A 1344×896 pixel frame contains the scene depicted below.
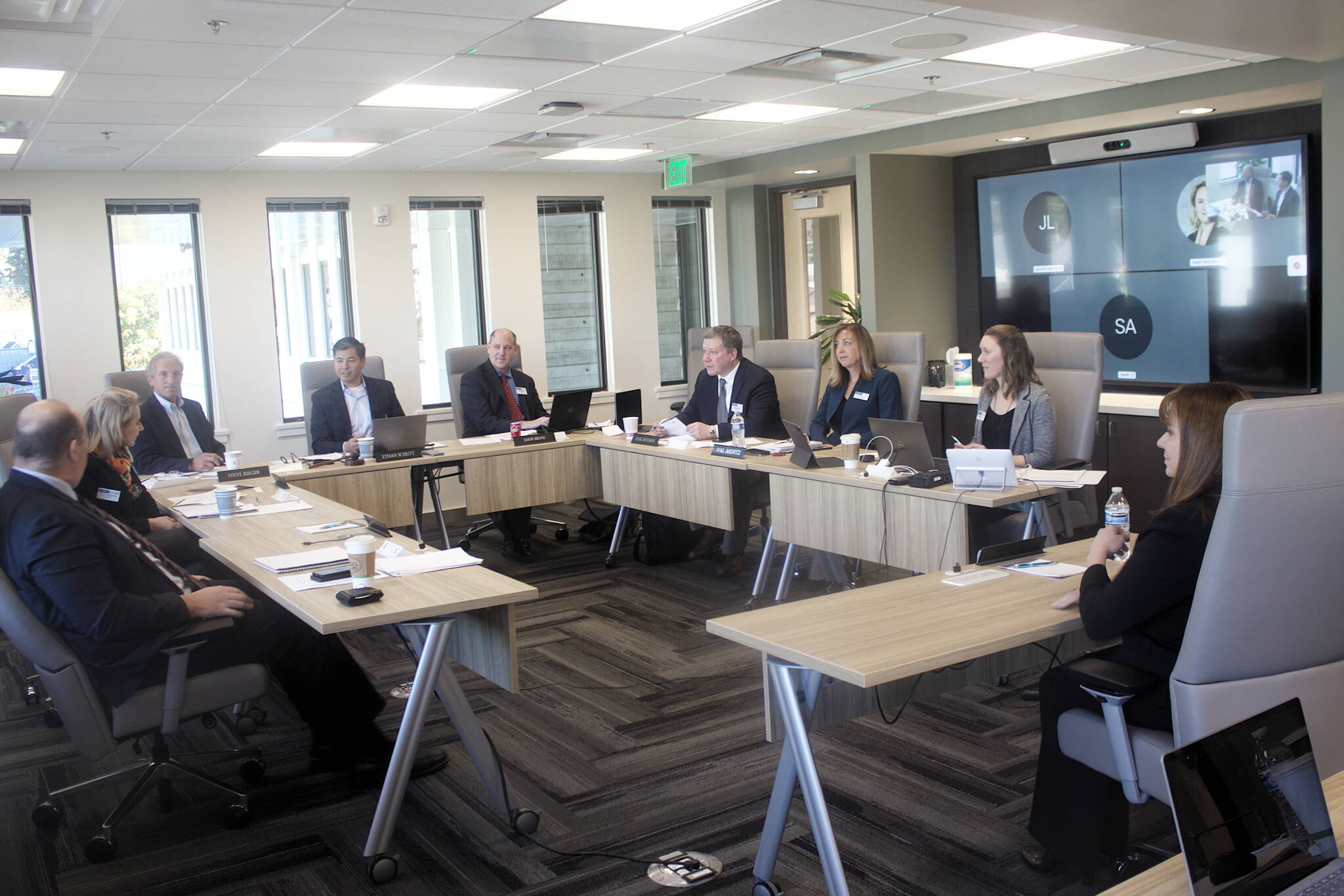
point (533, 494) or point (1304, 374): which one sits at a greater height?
point (1304, 374)

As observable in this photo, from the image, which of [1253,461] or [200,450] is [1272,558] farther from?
[200,450]

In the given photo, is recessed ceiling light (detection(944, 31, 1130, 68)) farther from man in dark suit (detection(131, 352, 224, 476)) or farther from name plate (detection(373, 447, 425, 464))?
man in dark suit (detection(131, 352, 224, 476))

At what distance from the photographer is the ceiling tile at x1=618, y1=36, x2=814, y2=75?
4.56 m

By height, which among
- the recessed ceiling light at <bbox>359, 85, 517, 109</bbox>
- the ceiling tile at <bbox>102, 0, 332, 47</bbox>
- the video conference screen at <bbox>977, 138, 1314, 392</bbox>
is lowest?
the video conference screen at <bbox>977, 138, 1314, 392</bbox>

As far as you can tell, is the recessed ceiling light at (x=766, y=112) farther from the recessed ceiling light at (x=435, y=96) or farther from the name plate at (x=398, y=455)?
the name plate at (x=398, y=455)

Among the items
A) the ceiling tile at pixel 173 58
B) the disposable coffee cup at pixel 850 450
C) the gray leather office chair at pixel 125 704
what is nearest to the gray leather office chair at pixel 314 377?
the ceiling tile at pixel 173 58

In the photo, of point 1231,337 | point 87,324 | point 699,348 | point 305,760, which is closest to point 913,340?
point 1231,337

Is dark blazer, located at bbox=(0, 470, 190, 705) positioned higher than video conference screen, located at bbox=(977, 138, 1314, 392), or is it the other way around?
video conference screen, located at bbox=(977, 138, 1314, 392)

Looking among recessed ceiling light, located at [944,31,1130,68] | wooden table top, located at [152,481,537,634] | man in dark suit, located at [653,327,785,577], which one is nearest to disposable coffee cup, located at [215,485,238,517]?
wooden table top, located at [152,481,537,634]

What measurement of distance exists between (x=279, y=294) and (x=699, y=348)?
322 cm

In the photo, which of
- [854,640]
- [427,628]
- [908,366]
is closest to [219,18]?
[427,628]

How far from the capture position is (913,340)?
18.7 feet

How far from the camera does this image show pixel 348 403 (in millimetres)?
6574

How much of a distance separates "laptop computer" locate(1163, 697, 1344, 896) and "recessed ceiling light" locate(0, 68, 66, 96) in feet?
15.8
